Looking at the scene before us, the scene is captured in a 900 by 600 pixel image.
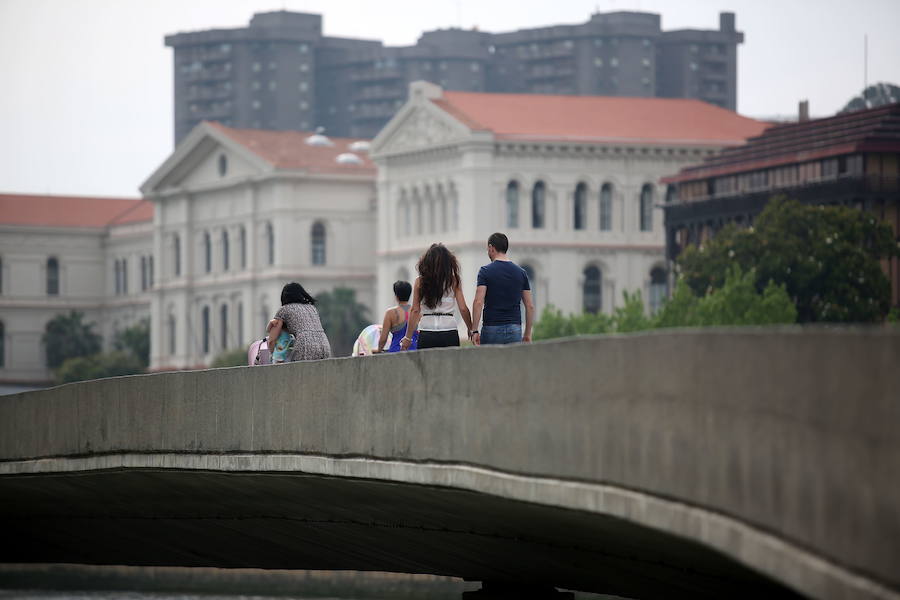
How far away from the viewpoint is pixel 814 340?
1052 cm

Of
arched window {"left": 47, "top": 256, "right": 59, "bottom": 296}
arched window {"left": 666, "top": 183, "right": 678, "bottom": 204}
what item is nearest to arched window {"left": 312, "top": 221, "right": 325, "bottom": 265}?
arched window {"left": 666, "top": 183, "right": 678, "bottom": 204}

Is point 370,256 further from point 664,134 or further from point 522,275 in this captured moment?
point 522,275

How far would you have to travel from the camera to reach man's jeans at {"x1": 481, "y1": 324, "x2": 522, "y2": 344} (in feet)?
59.0

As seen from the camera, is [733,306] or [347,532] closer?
[347,532]

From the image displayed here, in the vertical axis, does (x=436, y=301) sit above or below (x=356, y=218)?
below

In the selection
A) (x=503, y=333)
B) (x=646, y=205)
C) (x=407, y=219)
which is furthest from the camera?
(x=407, y=219)

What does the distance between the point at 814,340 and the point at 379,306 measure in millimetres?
108496

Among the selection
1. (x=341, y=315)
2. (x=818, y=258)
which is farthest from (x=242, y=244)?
(x=818, y=258)

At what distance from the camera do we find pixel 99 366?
13675cm

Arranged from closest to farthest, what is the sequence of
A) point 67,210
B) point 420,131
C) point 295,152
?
point 420,131 < point 295,152 < point 67,210

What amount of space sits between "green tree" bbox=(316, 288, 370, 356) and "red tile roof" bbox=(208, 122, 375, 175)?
6867mm

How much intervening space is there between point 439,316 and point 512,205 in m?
90.9

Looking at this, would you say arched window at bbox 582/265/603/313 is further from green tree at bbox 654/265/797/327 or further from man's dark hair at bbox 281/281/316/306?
man's dark hair at bbox 281/281/316/306

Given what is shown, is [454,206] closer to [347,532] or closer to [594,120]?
[594,120]
